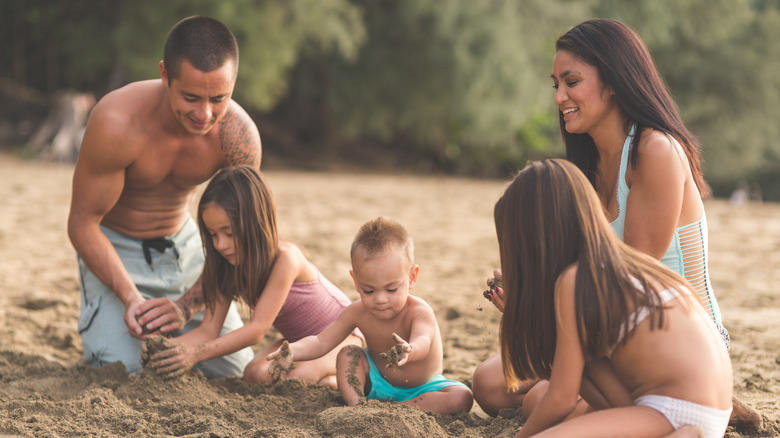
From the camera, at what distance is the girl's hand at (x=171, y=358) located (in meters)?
3.14

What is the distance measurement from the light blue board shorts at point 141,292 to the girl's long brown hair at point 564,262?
1.78m

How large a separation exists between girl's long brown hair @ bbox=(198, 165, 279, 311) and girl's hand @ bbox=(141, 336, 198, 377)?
32 centimetres

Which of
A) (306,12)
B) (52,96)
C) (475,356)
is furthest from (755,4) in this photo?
(475,356)

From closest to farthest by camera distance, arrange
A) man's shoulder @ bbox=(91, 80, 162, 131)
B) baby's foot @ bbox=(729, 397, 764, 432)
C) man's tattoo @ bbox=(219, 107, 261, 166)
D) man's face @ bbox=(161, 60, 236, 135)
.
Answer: baby's foot @ bbox=(729, 397, 764, 432) < man's face @ bbox=(161, 60, 236, 135) < man's shoulder @ bbox=(91, 80, 162, 131) < man's tattoo @ bbox=(219, 107, 261, 166)

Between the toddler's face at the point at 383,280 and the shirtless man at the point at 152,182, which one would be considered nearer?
the toddler's face at the point at 383,280

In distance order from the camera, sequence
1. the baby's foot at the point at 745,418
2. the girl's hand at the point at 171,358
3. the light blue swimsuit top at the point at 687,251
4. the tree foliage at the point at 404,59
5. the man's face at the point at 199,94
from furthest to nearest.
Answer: the tree foliage at the point at 404,59 < the man's face at the point at 199,94 < the girl's hand at the point at 171,358 < the light blue swimsuit top at the point at 687,251 < the baby's foot at the point at 745,418

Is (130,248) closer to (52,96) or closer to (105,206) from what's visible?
(105,206)

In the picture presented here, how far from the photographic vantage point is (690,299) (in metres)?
2.28

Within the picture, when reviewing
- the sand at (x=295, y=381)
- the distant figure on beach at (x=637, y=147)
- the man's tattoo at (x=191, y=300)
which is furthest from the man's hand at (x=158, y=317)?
the distant figure on beach at (x=637, y=147)

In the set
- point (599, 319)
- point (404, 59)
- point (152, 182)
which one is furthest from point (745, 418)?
point (404, 59)

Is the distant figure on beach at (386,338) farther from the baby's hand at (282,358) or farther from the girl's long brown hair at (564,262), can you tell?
the girl's long brown hair at (564,262)

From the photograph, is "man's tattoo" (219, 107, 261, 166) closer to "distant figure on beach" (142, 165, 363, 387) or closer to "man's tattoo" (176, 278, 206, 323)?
"distant figure on beach" (142, 165, 363, 387)

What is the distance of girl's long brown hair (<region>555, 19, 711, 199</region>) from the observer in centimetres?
277

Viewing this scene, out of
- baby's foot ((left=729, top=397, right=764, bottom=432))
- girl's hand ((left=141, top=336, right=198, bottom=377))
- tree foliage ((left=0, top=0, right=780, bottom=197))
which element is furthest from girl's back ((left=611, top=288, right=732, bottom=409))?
tree foliage ((left=0, top=0, right=780, bottom=197))
